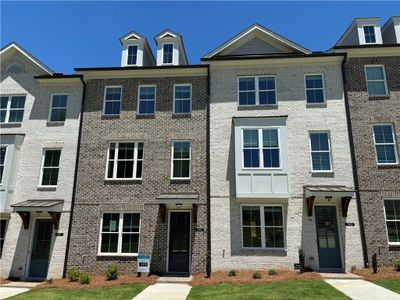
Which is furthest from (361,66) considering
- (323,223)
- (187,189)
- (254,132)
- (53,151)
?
(53,151)

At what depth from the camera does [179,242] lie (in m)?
15.2

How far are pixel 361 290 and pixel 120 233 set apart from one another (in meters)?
10.6

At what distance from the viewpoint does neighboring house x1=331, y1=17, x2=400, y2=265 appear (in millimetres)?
14328

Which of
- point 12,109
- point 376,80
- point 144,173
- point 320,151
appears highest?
point 376,80

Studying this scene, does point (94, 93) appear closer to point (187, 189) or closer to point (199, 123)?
point (199, 123)

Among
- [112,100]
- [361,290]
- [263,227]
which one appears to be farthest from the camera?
[112,100]

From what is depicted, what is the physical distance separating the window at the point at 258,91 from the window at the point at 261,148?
1.97 metres

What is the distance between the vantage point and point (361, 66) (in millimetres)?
16391

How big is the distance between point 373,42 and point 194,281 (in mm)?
15672

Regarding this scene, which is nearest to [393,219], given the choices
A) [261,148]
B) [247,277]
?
[261,148]

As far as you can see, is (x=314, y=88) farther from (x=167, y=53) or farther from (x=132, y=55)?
(x=132, y=55)

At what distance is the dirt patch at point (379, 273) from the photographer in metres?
12.4

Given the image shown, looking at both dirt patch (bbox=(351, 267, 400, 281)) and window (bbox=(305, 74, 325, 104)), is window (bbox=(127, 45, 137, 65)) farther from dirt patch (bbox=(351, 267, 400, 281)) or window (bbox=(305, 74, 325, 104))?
dirt patch (bbox=(351, 267, 400, 281))

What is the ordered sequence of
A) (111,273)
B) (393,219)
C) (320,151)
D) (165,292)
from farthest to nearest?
(320,151), (393,219), (111,273), (165,292)
